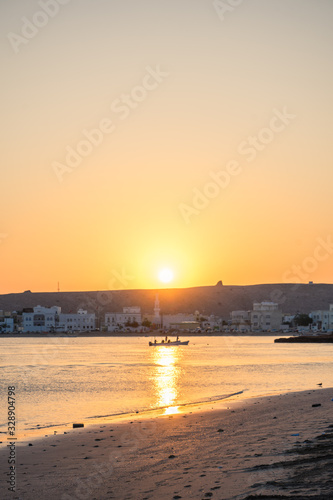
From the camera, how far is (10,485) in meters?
13.4

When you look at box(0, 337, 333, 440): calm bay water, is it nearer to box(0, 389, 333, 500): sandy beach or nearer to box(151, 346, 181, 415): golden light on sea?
box(151, 346, 181, 415): golden light on sea

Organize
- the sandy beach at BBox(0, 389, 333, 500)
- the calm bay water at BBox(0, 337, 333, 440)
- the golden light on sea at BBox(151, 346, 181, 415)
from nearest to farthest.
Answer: the sandy beach at BBox(0, 389, 333, 500)
the calm bay water at BBox(0, 337, 333, 440)
the golden light on sea at BBox(151, 346, 181, 415)

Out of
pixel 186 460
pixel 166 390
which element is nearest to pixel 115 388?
pixel 166 390

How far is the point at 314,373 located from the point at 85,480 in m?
40.3

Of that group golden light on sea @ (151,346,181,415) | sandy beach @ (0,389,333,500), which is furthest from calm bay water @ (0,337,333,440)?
sandy beach @ (0,389,333,500)

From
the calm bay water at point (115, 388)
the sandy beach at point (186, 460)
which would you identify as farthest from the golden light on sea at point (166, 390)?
the sandy beach at point (186, 460)

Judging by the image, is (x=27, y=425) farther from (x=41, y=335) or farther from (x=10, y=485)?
(x=41, y=335)

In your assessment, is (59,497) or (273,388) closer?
(59,497)

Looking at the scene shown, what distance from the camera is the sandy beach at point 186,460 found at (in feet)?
39.2

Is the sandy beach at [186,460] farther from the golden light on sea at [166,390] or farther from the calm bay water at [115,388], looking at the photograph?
the golden light on sea at [166,390]

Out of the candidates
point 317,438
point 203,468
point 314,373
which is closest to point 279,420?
point 317,438

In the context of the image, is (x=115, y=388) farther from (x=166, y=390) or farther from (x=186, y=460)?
(x=186, y=460)

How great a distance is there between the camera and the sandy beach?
39.2 feet

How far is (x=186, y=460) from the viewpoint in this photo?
596 inches
